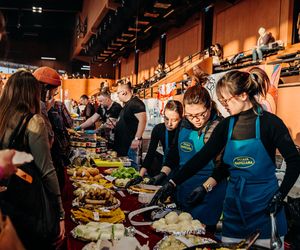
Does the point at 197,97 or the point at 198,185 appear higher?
the point at 197,97

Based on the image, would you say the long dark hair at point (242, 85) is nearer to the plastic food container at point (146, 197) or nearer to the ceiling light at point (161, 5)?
the plastic food container at point (146, 197)

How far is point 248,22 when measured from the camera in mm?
10703

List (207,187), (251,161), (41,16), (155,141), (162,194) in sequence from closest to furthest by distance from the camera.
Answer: (251,161) < (162,194) < (207,187) < (155,141) < (41,16)

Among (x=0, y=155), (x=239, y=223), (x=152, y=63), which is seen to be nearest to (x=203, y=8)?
(x=152, y=63)

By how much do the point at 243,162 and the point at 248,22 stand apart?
9.27m

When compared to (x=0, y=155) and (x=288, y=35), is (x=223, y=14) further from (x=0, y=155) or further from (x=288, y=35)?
(x=0, y=155)

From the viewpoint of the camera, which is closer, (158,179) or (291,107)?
(158,179)

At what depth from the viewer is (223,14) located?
1216cm

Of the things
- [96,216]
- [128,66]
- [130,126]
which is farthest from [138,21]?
[96,216]

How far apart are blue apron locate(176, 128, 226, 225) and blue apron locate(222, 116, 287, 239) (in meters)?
0.48

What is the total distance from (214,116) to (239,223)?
2.98 ft

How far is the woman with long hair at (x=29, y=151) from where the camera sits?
175cm

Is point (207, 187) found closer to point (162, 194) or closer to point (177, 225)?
point (162, 194)

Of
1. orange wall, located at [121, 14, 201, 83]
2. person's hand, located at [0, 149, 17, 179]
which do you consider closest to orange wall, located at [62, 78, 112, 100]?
orange wall, located at [121, 14, 201, 83]
